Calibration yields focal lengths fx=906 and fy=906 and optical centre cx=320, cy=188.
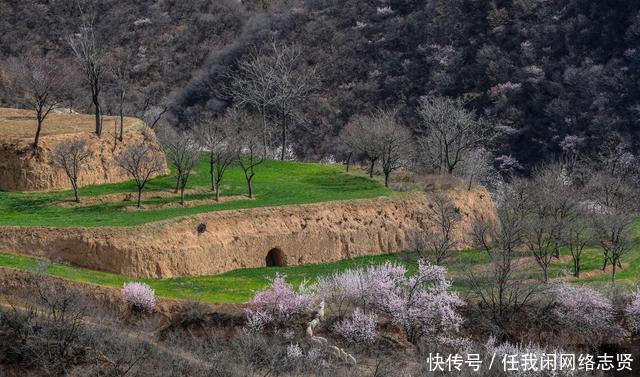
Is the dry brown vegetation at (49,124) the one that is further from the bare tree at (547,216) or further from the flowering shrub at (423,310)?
the bare tree at (547,216)

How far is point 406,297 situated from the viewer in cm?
4016

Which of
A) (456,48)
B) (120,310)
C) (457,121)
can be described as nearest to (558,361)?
(120,310)

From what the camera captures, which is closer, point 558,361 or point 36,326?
point 36,326

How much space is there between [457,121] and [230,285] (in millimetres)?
27331

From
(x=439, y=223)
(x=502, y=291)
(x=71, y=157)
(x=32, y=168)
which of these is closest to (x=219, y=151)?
(x=71, y=157)

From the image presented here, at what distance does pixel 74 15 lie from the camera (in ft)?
383

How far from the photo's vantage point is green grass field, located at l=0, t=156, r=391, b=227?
141ft

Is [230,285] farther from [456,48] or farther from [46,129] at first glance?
[456,48]

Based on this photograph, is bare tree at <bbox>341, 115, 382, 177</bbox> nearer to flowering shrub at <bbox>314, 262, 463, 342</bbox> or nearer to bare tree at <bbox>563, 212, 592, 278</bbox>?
bare tree at <bbox>563, 212, 592, 278</bbox>

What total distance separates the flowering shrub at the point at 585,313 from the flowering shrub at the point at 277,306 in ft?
38.1

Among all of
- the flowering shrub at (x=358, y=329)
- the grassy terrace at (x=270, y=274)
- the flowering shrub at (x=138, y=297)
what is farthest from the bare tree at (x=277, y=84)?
the flowering shrub at (x=138, y=297)

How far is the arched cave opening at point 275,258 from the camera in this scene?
156ft

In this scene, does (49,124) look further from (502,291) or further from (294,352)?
(502,291)

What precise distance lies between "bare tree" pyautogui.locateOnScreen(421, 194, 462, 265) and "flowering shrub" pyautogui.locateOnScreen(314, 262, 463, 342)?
258 inches
